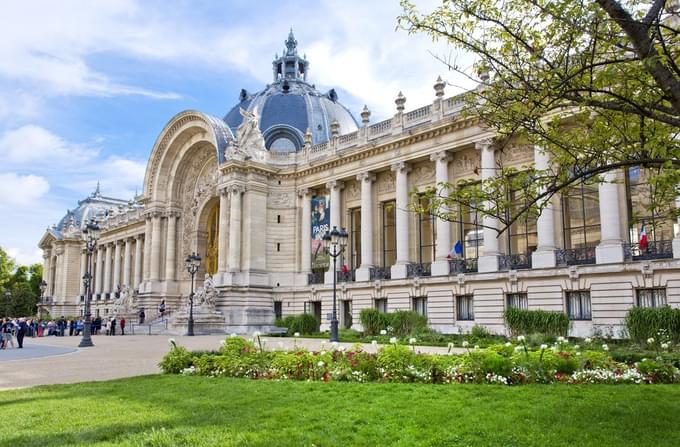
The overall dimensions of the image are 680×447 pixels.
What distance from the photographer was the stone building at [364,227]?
25781 millimetres

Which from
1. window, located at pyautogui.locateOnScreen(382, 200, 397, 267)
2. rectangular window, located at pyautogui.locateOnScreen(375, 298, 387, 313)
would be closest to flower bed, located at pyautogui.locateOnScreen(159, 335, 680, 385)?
rectangular window, located at pyautogui.locateOnScreen(375, 298, 387, 313)

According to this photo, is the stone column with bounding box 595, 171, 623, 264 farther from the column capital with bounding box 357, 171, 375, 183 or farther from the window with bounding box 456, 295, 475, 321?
the column capital with bounding box 357, 171, 375, 183

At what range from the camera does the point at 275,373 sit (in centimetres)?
1186

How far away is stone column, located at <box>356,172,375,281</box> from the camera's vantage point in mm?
36362

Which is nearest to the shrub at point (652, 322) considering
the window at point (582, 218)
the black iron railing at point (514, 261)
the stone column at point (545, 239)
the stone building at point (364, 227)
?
the stone building at point (364, 227)

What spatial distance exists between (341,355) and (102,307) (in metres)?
60.8

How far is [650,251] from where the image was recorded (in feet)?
80.2

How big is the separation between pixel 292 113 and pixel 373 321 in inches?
974

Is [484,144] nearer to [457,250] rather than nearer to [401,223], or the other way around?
[457,250]

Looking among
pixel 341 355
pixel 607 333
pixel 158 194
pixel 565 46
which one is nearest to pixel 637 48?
pixel 565 46

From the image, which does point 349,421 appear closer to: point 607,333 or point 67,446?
point 67,446

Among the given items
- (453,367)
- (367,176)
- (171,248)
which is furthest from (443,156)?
(171,248)

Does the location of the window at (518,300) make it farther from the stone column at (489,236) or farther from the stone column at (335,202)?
the stone column at (335,202)

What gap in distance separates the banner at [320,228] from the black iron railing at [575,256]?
661 inches
